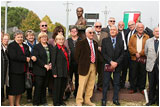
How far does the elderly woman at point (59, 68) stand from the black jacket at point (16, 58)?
0.74 meters

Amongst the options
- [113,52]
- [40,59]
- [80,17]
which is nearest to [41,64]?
[40,59]

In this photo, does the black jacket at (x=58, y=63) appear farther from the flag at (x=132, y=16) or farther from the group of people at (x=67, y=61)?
the flag at (x=132, y=16)

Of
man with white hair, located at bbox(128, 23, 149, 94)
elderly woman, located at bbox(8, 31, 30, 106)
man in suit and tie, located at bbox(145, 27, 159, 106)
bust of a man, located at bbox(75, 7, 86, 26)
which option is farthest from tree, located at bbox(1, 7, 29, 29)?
man in suit and tie, located at bbox(145, 27, 159, 106)

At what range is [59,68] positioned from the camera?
526 centimetres

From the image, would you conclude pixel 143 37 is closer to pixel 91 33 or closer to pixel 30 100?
pixel 91 33

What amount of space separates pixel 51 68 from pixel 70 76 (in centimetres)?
88

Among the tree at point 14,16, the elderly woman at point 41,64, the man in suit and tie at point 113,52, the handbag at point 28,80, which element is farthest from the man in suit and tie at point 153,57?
the tree at point 14,16

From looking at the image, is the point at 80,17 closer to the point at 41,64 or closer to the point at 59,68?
the point at 59,68

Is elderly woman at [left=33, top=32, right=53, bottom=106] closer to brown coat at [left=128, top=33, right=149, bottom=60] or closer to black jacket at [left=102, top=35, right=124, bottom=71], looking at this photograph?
black jacket at [left=102, top=35, right=124, bottom=71]

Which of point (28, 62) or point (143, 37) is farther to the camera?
point (143, 37)

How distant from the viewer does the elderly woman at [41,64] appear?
525 centimetres

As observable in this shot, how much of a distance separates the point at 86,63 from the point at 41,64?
110 cm

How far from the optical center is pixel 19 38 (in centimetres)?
508

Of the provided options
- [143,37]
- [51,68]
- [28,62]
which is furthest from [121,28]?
[28,62]
